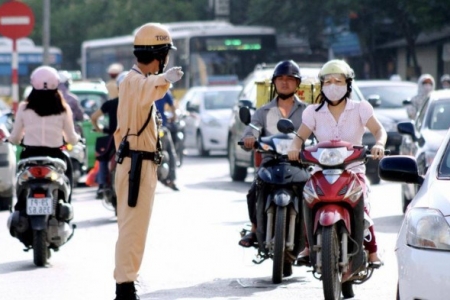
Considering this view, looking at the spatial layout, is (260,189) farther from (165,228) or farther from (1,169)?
(1,169)

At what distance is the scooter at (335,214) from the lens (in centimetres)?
876

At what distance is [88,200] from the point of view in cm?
1964

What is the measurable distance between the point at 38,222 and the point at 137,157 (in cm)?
306

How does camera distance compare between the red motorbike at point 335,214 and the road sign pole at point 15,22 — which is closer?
the red motorbike at point 335,214

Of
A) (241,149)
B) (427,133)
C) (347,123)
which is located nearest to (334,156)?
(347,123)

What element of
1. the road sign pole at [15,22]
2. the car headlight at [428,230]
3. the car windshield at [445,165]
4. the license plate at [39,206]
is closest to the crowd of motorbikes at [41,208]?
the license plate at [39,206]

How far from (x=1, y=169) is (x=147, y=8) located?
4629cm

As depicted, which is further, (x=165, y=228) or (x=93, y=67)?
(x=93, y=67)

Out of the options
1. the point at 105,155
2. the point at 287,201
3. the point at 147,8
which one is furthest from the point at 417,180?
the point at 147,8

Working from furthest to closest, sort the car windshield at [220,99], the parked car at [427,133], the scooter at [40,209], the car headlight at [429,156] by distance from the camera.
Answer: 1. the car windshield at [220,99]
2. the parked car at [427,133]
3. the car headlight at [429,156]
4. the scooter at [40,209]

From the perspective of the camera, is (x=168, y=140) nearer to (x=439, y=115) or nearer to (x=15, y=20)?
(x=439, y=115)

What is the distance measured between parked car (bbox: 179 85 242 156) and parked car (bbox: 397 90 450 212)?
14688 mm

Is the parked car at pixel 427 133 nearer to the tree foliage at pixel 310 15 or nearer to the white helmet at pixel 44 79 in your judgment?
the white helmet at pixel 44 79

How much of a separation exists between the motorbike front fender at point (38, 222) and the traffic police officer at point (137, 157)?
282 centimetres
